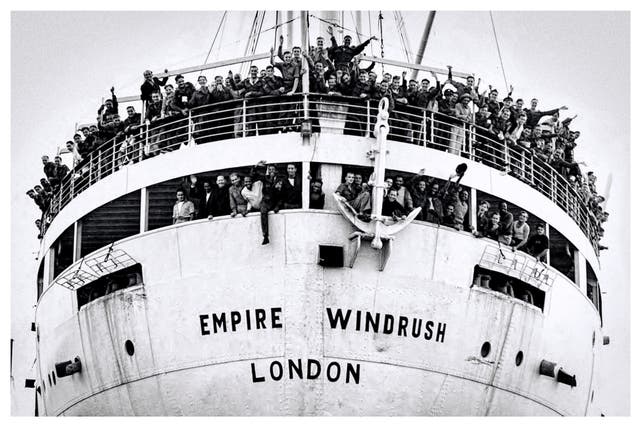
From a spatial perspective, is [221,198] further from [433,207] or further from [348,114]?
[433,207]

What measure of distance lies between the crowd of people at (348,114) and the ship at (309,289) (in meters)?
0.07

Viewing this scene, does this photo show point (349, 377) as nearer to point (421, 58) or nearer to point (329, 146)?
point (329, 146)

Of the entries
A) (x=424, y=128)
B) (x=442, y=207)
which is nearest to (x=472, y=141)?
(x=424, y=128)

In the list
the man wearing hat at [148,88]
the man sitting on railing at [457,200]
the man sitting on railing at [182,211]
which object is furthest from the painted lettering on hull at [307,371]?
the man wearing hat at [148,88]

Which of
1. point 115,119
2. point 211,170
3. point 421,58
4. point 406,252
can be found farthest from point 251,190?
point 421,58

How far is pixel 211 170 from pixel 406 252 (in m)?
3.16

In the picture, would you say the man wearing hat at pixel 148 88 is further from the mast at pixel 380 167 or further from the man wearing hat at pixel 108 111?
the mast at pixel 380 167

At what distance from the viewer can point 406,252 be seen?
75.2 ft

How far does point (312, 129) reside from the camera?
2342 cm

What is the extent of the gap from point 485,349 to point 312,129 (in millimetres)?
4088

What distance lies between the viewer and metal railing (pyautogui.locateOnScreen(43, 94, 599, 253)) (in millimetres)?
23766

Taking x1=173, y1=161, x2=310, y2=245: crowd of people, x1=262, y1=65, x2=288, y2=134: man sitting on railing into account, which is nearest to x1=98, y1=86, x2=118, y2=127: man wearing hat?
x1=262, y1=65, x2=288, y2=134: man sitting on railing

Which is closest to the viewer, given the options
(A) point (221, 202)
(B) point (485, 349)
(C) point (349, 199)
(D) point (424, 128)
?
(C) point (349, 199)

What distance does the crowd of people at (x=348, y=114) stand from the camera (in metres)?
24.0
